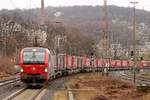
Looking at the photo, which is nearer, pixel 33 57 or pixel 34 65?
pixel 34 65

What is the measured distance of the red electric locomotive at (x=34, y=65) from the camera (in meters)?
35.8

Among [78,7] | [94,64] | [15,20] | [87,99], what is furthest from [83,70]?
[78,7]

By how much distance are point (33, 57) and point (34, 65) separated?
2.38ft

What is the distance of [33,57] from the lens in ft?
119

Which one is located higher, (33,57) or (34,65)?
(33,57)

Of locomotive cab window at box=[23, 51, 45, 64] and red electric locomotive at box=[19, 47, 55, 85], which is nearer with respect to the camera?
red electric locomotive at box=[19, 47, 55, 85]

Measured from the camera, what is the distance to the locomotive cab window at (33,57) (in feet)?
119

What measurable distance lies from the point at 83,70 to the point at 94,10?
292 ft

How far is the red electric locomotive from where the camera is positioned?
35.8 meters

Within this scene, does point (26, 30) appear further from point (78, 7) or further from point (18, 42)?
point (78, 7)

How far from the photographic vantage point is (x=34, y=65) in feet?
118

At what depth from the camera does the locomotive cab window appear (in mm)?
36125

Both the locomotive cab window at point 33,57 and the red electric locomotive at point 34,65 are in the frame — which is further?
the locomotive cab window at point 33,57

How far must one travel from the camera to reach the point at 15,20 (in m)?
120
